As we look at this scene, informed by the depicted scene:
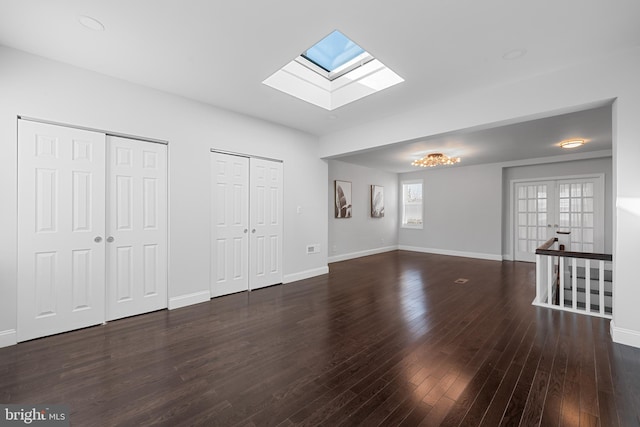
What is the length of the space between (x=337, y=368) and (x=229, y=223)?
2.71m

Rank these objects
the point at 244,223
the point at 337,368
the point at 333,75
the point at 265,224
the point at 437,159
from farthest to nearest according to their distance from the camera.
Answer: the point at 437,159 → the point at 265,224 → the point at 244,223 → the point at 333,75 → the point at 337,368

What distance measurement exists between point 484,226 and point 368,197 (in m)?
3.22

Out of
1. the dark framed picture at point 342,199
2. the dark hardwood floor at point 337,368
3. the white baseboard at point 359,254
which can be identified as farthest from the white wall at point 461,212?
the dark hardwood floor at point 337,368

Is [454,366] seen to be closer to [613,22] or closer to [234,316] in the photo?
[234,316]

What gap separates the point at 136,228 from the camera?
129 inches

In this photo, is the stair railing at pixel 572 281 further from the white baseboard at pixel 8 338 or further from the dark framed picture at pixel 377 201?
the white baseboard at pixel 8 338

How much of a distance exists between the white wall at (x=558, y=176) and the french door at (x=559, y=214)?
Result: 9 cm

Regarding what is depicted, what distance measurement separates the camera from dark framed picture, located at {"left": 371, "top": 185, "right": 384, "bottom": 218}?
799cm

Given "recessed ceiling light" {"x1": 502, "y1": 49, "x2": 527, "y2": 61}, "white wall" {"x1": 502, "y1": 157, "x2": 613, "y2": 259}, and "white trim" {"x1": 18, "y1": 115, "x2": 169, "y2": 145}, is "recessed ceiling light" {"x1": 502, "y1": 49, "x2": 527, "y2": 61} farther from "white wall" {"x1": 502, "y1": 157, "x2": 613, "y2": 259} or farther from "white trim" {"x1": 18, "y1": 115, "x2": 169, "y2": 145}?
"white wall" {"x1": 502, "y1": 157, "x2": 613, "y2": 259}

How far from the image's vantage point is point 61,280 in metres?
2.79

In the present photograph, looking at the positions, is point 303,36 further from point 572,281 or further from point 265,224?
point 572,281

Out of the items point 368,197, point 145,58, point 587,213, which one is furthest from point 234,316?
point 587,213

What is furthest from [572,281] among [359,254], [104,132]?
[104,132]

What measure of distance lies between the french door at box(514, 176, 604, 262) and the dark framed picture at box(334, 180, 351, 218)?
4.42 meters
